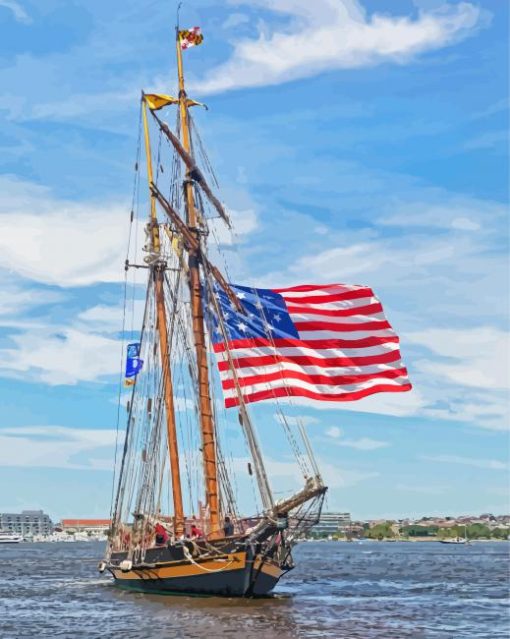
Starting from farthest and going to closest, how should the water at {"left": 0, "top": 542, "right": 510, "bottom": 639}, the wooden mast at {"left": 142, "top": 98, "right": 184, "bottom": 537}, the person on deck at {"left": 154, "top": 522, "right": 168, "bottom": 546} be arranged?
the wooden mast at {"left": 142, "top": 98, "right": 184, "bottom": 537} < the person on deck at {"left": 154, "top": 522, "right": 168, "bottom": 546} < the water at {"left": 0, "top": 542, "right": 510, "bottom": 639}

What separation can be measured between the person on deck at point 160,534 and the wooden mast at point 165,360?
744 mm

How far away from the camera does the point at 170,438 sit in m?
67.5

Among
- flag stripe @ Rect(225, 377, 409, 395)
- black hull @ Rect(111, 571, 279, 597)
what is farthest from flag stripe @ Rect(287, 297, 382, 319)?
black hull @ Rect(111, 571, 279, 597)

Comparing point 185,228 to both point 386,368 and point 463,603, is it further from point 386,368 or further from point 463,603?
point 463,603

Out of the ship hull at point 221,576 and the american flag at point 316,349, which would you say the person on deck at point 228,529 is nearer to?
the ship hull at point 221,576

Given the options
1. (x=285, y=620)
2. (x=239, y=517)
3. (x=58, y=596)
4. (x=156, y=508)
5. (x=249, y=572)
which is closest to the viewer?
(x=285, y=620)

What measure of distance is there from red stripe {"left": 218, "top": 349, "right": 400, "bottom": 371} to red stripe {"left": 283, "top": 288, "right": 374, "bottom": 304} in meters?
2.86

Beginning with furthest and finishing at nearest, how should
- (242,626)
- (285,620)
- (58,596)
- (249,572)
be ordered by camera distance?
(58,596) < (249,572) < (285,620) < (242,626)

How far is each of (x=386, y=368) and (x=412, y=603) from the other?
18.0 m

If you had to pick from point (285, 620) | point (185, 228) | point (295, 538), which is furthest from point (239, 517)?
point (185, 228)

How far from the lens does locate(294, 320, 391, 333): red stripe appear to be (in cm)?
5238

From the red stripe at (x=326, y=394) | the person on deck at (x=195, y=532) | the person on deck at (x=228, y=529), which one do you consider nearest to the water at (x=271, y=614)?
the person on deck at (x=195, y=532)

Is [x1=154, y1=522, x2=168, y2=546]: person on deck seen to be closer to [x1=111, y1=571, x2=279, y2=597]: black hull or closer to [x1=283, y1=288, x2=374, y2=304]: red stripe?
[x1=111, y1=571, x2=279, y2=597]: black hull

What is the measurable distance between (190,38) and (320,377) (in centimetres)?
2532
